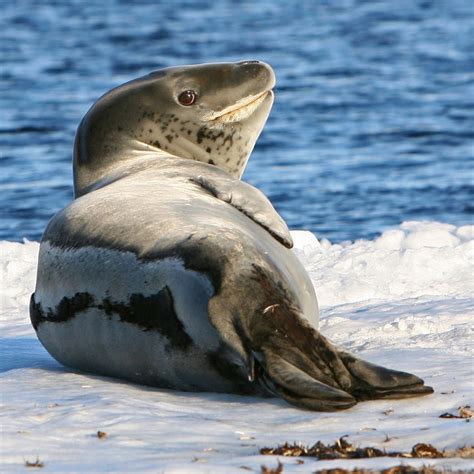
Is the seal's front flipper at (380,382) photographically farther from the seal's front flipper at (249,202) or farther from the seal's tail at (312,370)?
the seal's front flipper at (249,202)

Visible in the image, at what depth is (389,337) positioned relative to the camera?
6.24m

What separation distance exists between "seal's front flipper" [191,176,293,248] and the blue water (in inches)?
218

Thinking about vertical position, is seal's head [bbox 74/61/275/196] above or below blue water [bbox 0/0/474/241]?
below

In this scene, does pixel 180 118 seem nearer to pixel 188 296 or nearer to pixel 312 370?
pixel 188 296

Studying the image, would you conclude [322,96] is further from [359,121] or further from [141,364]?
[141,364]

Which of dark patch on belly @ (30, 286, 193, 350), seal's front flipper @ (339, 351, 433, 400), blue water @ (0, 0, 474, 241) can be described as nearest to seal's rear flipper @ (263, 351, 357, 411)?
seal's front flipper @ (339, 351, 433, 400)

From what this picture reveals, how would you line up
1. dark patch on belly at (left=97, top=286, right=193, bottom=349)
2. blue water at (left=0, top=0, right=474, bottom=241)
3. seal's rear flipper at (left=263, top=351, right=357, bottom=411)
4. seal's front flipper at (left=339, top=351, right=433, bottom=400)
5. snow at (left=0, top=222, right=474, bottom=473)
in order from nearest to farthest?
snow at (left=0, top=222, right=474, bottom=473), seal's rear flipper at (left=263, top=351, right=357, bottom=411), seal's front flipper at (left=339, top=351, right=433, bottom=400), dark patch on belly at (left=97, top=286, right=193, bottom=349), blue water at (left=0, top=0, right=474, bottom=241)

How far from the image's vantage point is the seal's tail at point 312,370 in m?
4.89

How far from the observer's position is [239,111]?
23.5ft

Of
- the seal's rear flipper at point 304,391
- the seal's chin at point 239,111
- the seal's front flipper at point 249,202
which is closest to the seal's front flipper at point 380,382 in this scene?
the seal's rear flipper at point 304,391

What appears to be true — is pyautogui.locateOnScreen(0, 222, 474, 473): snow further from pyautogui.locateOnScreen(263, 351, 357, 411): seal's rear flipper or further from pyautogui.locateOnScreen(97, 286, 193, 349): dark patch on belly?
pyautogui.locateOnScreen(97, 286, 193, 349): dark patch on belly

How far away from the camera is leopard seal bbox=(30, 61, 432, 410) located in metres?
5.04

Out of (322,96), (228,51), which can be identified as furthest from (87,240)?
(228,51)

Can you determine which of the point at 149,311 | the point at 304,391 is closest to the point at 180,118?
the point at 149,311
